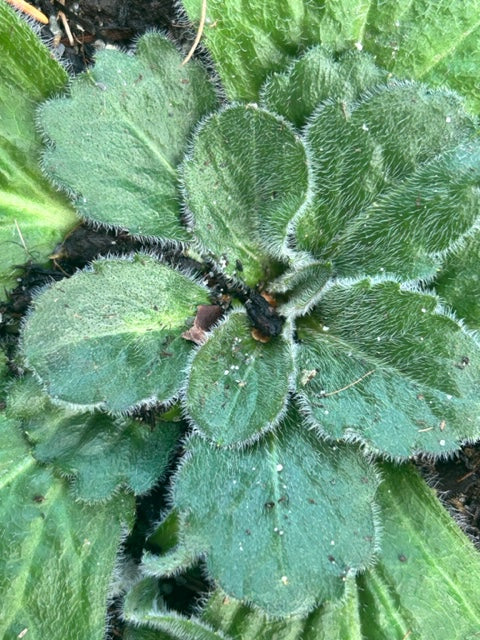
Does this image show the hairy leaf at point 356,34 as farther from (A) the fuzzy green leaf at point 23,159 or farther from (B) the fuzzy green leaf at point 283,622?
(B) the fuzzy green leaf at point 283,622

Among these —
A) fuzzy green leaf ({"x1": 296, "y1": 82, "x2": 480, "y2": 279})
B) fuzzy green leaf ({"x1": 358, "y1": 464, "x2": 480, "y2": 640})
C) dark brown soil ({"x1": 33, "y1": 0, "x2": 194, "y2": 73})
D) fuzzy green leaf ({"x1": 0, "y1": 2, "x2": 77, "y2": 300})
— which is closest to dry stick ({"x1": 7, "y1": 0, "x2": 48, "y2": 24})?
dark brown soil ({"x1": 33, "y1": 0, "x2": 194, "y2": 73})

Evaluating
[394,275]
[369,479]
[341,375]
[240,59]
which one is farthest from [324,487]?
[240,59]

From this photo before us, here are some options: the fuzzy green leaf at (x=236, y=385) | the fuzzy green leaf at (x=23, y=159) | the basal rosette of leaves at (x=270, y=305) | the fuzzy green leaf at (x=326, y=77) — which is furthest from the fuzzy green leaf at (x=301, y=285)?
the fuzzy green leaf at (x=23, y=159)

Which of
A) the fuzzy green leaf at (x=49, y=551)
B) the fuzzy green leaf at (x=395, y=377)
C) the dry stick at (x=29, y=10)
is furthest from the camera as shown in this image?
the dry stick at (x=29, y=10)

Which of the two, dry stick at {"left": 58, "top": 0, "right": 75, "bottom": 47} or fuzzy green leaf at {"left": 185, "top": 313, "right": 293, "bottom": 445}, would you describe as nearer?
fuzzy green leaf at {"left": 185, "top": 313, "right": 293, "bottom": 445}

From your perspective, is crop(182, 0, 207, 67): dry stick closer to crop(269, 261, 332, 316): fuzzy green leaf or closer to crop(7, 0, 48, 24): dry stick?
crop(7, 0, 48, 24): dry stick

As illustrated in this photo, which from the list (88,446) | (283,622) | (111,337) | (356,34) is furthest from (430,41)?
(283,622)
